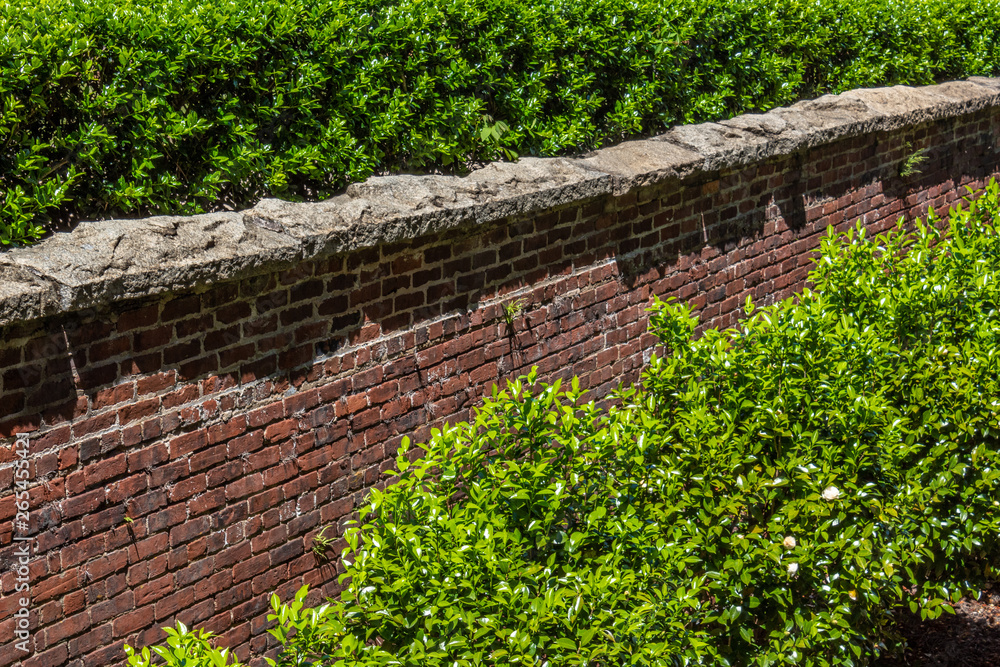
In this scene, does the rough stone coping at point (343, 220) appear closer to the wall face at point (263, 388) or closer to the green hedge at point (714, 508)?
the wall face at point (263, 388)

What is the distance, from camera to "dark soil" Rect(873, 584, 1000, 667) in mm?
4246

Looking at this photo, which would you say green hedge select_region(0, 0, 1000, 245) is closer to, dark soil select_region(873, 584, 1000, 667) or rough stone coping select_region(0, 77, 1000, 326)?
rough stone coping select_region(0, 77, 1000, 326)

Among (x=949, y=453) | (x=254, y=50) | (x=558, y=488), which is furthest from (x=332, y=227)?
(x=949, y=453)

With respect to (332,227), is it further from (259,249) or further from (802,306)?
(802,306)

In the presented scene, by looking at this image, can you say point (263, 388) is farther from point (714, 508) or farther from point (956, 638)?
point (956, 638)

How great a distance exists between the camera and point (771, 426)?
3182 millimetres

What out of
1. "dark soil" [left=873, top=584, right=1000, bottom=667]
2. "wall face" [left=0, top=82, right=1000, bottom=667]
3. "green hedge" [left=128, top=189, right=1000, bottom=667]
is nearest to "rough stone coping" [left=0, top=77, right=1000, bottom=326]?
"wall face" [left=0, top=82, right=1000, bottom=667]

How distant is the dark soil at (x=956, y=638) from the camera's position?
4.25m

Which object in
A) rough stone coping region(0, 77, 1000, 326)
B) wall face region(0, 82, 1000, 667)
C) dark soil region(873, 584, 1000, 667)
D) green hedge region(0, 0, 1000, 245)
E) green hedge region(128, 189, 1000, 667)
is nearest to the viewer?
green hedge region(128, 189, 1000, 667)

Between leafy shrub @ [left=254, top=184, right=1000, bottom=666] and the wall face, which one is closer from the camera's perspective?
leafy shrub @ [left=254, top=184, right=1000, bottom=666]

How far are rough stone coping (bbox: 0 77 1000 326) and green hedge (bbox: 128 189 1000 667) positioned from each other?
0.89 m

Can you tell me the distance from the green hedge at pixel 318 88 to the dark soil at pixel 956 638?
9.51ft

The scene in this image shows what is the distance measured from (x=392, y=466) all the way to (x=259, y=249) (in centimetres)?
123

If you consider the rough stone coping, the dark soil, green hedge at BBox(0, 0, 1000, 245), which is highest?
green hedge at BBox(0, 0, 1000, 245)
